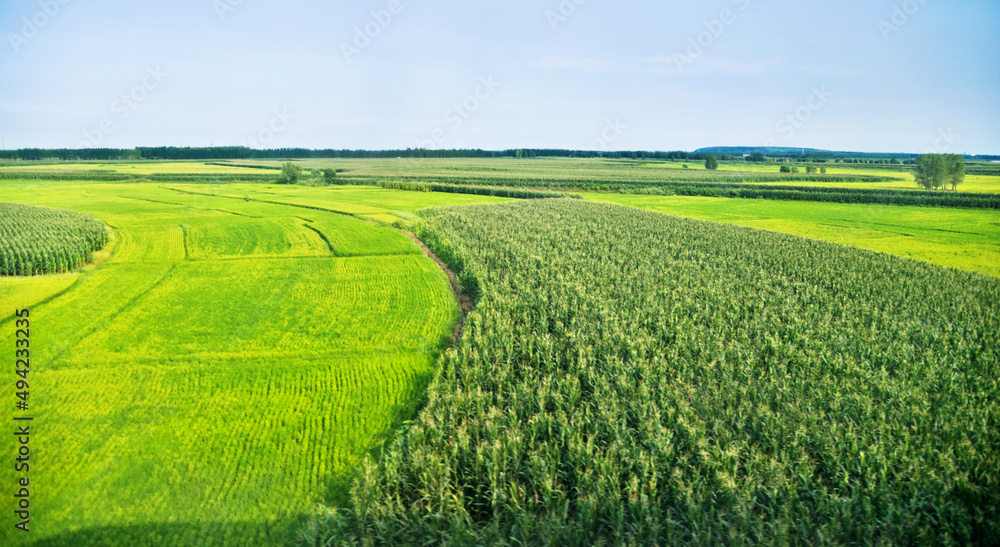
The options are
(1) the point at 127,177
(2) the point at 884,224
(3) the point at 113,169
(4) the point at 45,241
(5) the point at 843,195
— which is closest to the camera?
(4) the point at 45,241

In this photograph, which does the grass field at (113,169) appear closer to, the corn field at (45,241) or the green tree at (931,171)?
the corn field at (45,241)

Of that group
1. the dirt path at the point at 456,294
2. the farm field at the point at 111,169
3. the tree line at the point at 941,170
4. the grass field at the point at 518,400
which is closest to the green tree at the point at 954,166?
the tree line at the point at 941,170

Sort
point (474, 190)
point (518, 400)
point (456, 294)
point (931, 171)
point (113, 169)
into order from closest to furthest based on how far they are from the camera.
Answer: point (518, 400) → point (456, 294) → point (931, 171) → point (474, 190) → point (113, 169)


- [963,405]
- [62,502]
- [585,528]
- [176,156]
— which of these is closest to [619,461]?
[585,528]

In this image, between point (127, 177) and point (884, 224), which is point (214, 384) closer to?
point (884, 224)

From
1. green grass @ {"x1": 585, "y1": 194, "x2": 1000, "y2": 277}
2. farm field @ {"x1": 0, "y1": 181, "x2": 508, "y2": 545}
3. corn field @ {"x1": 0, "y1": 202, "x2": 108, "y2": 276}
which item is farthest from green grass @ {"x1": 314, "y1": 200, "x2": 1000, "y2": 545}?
corn field @ {"x1": 0, "y1": 202, "x2": 108, "y2": 276}

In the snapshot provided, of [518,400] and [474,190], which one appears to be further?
[474,190]

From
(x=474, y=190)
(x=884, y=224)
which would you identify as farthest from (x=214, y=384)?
(x=474, y=190)
